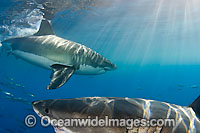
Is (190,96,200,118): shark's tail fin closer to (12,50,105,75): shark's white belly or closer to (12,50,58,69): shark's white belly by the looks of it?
(12,50,105,75): shark's white belly

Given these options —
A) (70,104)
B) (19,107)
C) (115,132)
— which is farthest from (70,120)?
(19,107)

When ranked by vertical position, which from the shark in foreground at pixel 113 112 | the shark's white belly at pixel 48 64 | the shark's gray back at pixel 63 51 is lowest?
the shark's white belly at pixel 48 64

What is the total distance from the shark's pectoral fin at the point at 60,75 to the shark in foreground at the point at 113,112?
185cm

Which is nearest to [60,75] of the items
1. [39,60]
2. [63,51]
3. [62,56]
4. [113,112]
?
[62,56]

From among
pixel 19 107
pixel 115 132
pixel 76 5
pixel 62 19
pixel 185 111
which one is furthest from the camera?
pixel 19 107

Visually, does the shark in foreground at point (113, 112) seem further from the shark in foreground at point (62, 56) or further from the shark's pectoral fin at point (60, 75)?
the shark in foreground at point (62, 56)

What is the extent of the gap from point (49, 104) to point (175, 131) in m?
1.27

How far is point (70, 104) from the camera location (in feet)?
4.74

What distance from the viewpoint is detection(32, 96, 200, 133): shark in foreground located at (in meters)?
1.32

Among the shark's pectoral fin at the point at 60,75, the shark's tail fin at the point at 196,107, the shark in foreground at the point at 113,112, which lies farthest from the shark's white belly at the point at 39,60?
the shark's tail fin at the point at 196,107

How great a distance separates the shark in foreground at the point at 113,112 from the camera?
1.32 metres

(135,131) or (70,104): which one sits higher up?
(70,104)

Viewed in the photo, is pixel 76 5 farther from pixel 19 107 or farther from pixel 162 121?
pixel 19 107

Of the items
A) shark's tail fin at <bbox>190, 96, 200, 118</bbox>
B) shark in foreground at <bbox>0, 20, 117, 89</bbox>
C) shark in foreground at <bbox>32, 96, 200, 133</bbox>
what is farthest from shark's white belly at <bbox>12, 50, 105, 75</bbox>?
shark's tail fin at <bbox>190, 96, 200, 118</bbox>
